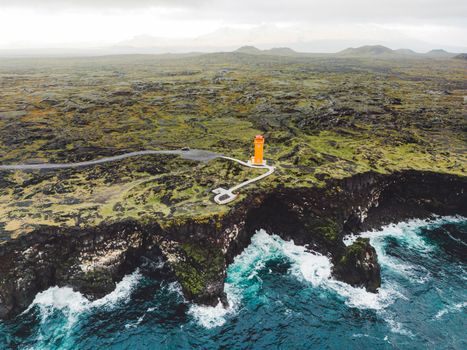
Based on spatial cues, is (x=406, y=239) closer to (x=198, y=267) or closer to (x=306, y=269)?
(x=306, y=269)

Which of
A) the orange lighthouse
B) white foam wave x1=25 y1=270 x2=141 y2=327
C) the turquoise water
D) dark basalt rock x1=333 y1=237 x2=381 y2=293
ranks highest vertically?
the orange lighthouse

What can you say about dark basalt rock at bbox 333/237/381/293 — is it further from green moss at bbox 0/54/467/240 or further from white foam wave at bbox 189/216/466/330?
green moss at bbox 0/54/467/240

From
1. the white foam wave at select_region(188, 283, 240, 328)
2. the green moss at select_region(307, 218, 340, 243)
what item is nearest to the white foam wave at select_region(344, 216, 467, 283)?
the green moss at select_region(307, 218, 340, 243)

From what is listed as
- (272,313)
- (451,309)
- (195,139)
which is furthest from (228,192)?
(195,139)

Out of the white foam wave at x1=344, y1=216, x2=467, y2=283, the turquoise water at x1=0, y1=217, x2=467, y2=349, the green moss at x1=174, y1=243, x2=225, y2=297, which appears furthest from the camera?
the white foam wave at x1=344, y1=216, x2=467, y2=283

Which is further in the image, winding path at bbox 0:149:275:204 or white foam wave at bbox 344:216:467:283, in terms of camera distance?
winding path at bbox 0:149:275:204

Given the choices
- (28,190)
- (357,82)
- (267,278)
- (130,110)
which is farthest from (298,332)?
(357,82)

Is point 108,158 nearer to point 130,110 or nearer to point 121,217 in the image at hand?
point 121,217

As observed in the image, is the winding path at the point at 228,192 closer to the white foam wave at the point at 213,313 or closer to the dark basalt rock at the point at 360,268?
the white foam wave at the point at 213,313
